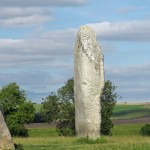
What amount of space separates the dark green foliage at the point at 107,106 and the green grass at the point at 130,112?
5562 centimetres

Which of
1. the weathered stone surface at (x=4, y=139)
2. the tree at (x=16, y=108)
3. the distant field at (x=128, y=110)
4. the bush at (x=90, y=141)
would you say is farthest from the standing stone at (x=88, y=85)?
the distant field at (x=128, y=110)

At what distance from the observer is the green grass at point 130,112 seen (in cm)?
10350

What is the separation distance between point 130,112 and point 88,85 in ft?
275

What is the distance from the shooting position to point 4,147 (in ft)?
64.4

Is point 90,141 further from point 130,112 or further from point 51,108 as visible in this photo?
point 130,112

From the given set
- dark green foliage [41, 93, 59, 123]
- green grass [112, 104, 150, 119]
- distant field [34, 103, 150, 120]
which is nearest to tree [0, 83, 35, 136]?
dark green foliage [41, 93, 59, 123]

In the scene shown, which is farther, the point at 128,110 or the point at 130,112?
the point at 128,110

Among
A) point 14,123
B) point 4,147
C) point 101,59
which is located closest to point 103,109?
point 14,123

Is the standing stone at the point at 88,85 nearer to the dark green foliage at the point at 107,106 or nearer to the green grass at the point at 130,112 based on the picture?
the dark green foliage at the point at 107,106

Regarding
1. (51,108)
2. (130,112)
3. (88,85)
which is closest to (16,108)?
(51,108)

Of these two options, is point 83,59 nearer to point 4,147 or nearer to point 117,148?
point 117,148

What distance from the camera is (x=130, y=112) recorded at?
112250 millimetres

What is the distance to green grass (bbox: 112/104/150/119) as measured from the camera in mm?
103500

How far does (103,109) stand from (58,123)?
11.2 feet
